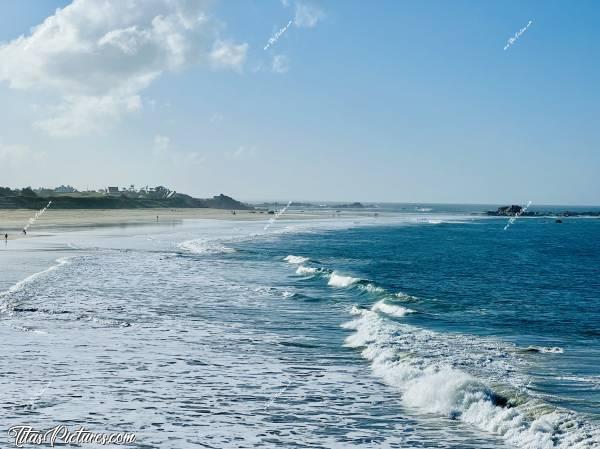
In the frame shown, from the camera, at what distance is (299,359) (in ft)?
61.8

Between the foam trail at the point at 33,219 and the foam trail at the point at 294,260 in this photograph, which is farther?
the foam trail at the point at 33,219

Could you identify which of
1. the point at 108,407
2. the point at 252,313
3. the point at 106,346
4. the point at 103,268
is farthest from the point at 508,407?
the point at 103,268

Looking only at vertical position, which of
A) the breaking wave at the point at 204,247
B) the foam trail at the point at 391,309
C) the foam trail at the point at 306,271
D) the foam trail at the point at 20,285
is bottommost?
the foam trail at the point at 391,309

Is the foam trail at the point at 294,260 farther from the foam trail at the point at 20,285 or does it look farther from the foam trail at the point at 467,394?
the foam trail at the point at 467,394

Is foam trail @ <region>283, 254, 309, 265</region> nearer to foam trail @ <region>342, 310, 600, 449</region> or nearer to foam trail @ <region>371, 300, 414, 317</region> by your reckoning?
foam trail @ <region>371, 300, 414, 317</region>

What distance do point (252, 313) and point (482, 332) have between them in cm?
960

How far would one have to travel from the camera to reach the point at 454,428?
43.7ft

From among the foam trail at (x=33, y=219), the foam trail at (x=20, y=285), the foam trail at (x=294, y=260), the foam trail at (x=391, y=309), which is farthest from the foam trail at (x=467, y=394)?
the foam trail at (x=33, y=219)

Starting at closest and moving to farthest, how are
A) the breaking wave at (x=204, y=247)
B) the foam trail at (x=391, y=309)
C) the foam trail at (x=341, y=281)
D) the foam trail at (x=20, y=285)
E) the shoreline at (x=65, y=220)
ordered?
the foam trail at (x=20, y=285) → the foam trail at (x=391, y=309) → the foam trail at (x=341, y=281) → the breaking wave at (x=204, y=247) → the shoreline at (x=65, y=220)

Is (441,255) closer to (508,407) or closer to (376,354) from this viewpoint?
(376,354)

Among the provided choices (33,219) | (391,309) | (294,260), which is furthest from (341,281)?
(33,219)

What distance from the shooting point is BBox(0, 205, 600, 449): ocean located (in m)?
12.9

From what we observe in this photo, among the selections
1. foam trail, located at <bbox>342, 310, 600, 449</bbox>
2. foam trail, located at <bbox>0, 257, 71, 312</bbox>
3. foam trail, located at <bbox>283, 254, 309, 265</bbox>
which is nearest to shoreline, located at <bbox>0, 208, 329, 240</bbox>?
foam trail, located at <bbox>0, 257, 71, 312</bbox>

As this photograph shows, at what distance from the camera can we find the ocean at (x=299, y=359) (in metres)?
12.9
